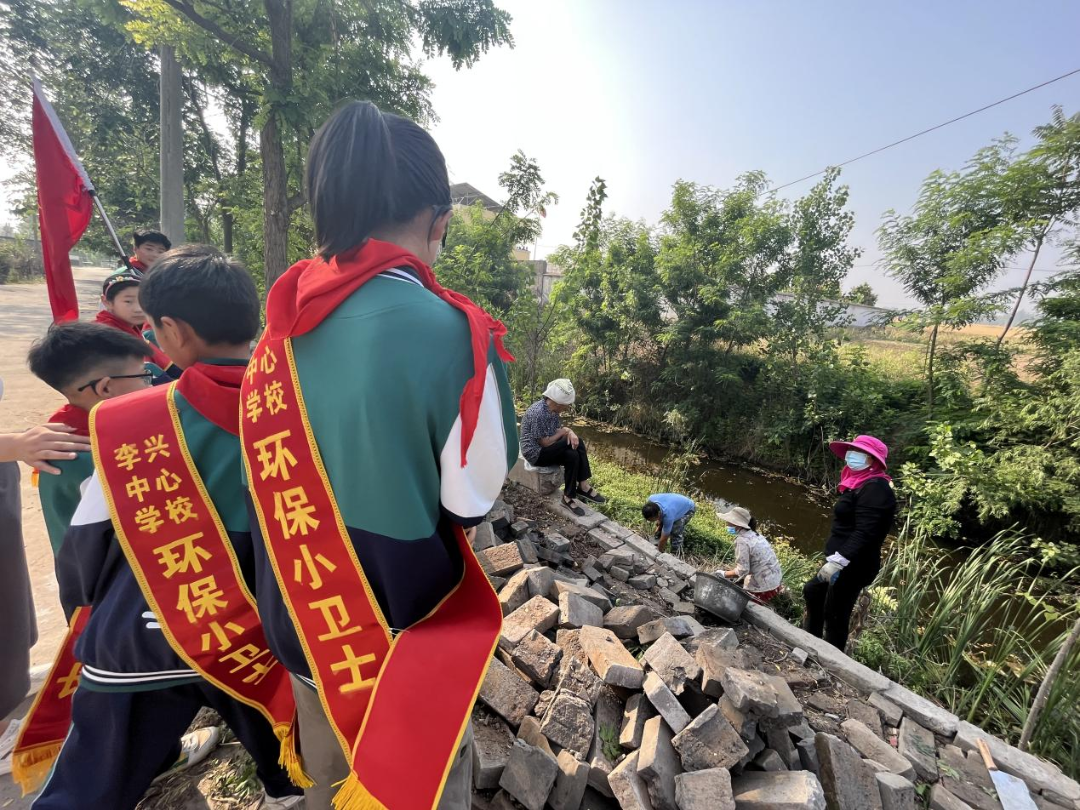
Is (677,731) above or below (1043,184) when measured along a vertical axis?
below

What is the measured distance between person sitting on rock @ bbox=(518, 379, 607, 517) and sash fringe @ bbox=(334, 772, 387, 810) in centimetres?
413

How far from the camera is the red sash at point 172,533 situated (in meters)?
1.18

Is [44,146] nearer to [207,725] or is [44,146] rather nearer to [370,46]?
[207,725]

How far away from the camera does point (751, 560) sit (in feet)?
13.6

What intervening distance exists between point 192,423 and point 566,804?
6.45 feet

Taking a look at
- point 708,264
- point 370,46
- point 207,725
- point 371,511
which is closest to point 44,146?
point 207,725

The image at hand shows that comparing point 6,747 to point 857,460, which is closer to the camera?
point 6,747

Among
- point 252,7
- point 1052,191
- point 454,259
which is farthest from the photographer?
point 454,259

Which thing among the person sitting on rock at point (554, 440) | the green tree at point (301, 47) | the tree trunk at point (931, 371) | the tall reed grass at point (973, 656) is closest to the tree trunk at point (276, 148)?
the green tree at point (301, 47)

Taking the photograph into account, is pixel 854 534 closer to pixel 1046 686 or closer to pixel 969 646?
pixel 1046 686

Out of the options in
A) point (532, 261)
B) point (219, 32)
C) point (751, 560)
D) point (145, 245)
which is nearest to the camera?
point (145, 245)

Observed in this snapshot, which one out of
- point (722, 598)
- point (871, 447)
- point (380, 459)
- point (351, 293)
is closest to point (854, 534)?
point (871, 447)

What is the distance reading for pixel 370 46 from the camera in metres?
5.68

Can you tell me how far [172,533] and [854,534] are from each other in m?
4.16
